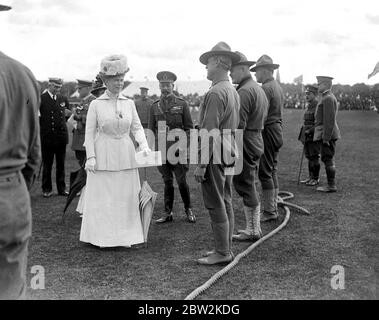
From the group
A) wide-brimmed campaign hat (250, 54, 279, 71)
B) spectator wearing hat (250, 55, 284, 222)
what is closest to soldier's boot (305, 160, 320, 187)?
spectator wearing hat (250, 55, 284, 222)

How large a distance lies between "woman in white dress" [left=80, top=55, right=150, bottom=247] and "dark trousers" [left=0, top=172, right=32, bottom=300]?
3.24 m

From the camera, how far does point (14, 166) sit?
9.66 feet

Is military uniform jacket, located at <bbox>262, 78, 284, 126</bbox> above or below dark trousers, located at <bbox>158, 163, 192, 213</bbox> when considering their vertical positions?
above

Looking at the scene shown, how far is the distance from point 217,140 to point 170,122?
2.34 meters

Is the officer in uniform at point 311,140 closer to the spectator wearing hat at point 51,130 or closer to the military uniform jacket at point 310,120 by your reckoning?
the military uniform jacket at point 310,120

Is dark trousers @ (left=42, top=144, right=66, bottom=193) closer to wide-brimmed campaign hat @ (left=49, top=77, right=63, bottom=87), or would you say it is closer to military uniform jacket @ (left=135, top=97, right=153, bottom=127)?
wide-brimmed campaign hat @ (left=49, top=77, right=63, bottom=87)

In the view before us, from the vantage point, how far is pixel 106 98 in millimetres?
6371

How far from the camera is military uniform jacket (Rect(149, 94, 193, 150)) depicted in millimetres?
7693

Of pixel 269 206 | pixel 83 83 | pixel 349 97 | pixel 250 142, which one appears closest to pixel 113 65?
pixel 250 142

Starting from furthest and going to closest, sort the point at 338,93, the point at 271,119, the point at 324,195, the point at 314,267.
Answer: the point at 338,93 < the point at 324,195 < the point at 271,119 < the point at 314,267

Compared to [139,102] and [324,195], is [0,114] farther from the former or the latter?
[139,102]

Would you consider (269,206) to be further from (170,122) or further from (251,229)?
(170,122)
